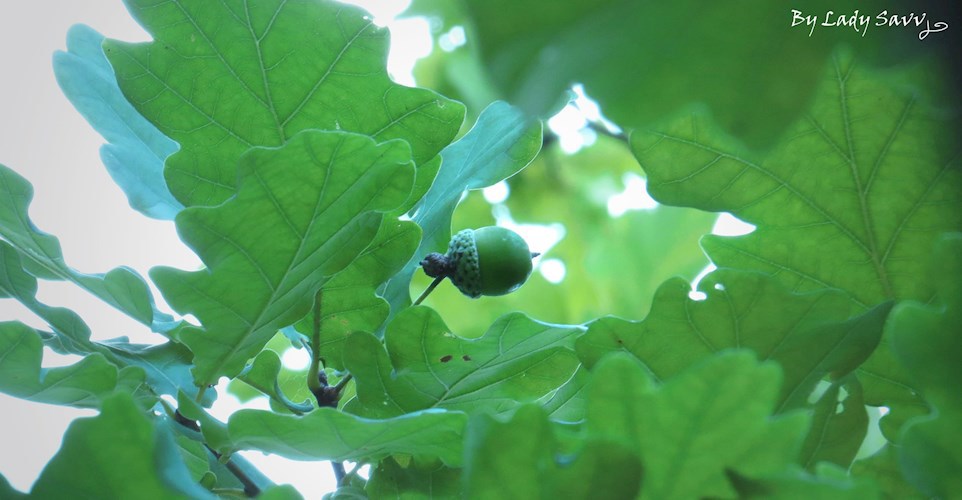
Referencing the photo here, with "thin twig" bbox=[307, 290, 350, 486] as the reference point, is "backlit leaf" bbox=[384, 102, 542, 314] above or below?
above

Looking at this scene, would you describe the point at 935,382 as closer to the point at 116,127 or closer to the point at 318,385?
the point at 318,385

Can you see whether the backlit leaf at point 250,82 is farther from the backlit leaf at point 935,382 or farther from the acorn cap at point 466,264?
the backlit leaf at point 935,382

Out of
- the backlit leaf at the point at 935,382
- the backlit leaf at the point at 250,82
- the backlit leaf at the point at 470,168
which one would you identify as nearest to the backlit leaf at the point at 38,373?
the backlit leaf at the point at 250,82

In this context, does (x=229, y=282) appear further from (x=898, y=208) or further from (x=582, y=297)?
(x=582, y=297)

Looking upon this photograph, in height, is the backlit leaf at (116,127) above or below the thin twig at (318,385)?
above

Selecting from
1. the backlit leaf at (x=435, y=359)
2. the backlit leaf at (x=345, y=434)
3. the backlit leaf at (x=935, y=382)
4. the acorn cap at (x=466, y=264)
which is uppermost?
the acorn cap at (x=466, y=264)

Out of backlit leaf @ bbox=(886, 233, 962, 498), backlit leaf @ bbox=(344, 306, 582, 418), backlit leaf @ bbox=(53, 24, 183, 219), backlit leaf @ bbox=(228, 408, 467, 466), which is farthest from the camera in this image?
backlit leaf @ bbox=(53, 24, 183, 219)

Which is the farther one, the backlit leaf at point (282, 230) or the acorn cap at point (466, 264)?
the acorn cap at point (466, 264)

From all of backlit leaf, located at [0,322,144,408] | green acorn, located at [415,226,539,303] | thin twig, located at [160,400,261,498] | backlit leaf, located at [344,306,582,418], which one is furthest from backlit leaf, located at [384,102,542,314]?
backlit leaf, located at [0,322,144,408]

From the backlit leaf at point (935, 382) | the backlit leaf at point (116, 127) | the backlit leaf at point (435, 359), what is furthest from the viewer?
the backlit leaf at point (116, 127)

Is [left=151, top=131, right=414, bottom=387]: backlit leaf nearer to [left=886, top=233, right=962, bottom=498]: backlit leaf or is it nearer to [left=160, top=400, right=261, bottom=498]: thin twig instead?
[left=160, top=400, right=261, bottom=498]: thin twig
